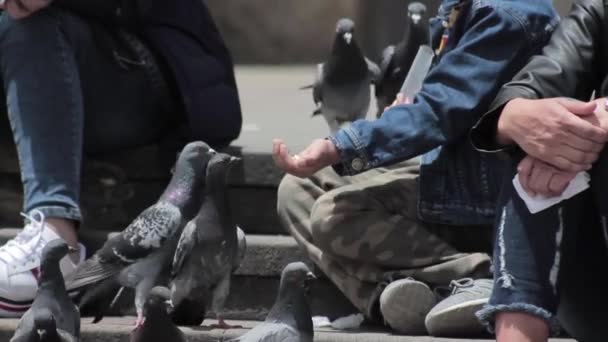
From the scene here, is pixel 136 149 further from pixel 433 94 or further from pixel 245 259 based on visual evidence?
pixel 433 94

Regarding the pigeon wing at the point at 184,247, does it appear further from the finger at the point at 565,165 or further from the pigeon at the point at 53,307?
the finger at the point at 565,165

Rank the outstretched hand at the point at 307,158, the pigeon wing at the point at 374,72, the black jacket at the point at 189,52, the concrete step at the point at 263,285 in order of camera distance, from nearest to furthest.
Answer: the outstretched hand at the point at 307,158 < the concrete step at the point at 263,285 < the black jacket at the point at 189,52 < the pigeon wing at the point at 374,72

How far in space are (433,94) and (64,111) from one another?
1.10 meters

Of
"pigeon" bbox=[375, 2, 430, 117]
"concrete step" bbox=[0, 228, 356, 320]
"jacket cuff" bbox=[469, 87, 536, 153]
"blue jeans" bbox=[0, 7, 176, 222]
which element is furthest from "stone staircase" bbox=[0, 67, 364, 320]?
"jacket cuff" bbox=[469, 87, 536, 153]

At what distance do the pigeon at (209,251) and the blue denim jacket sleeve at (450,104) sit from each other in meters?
0.39

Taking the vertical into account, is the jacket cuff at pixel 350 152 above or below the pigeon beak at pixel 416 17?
above

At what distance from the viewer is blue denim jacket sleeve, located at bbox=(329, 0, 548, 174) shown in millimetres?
3625

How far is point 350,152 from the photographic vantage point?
3.62 m

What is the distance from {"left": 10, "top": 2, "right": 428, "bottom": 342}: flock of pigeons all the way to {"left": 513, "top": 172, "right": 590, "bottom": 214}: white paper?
0.76m

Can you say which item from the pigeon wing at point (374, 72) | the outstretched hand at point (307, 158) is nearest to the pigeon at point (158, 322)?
the outstretched hand at point (307, 158)

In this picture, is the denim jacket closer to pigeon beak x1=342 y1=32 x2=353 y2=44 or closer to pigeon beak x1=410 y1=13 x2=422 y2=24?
pigeon beak x1=410 y1=13 x2=422 y2=24

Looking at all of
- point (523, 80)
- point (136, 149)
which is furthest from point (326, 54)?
point (523, 80)

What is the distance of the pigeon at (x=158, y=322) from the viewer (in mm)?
3541

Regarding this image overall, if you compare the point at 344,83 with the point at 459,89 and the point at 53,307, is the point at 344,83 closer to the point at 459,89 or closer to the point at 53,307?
the point at 459,89
